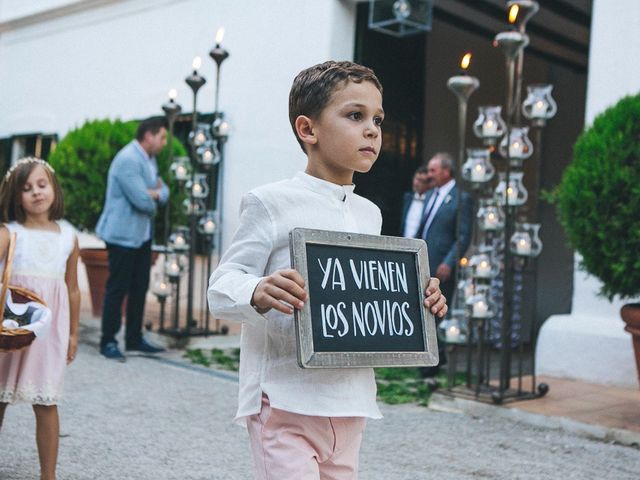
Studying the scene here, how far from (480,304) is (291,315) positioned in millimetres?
3617

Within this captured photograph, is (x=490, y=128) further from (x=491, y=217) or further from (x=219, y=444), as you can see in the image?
(x=219, y=444)

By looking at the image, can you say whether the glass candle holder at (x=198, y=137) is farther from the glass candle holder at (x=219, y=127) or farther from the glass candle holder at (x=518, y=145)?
the glass candle holder at (x=518, y=145)

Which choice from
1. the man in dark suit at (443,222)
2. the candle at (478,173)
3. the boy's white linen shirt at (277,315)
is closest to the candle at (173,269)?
the man in dark suit at (443,222)

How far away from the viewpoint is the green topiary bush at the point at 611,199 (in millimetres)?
4586

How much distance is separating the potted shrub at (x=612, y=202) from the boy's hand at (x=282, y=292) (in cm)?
322

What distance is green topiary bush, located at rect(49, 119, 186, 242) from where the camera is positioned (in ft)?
29.6

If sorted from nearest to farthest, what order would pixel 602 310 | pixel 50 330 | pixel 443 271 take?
pixel 50 330 → pixel 602 310 → pixel 443 271

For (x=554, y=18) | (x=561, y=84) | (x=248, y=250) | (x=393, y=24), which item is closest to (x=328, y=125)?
(x=248, y=250)

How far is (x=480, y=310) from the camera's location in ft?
17.7

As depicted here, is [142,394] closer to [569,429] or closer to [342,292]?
[569,429]

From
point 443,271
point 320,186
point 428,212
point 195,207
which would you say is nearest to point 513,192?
point 443,271

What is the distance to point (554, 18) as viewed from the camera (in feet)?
33.4

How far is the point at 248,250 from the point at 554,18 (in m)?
9.18

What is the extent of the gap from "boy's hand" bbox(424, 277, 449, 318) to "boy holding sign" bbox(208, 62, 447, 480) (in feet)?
0.79
